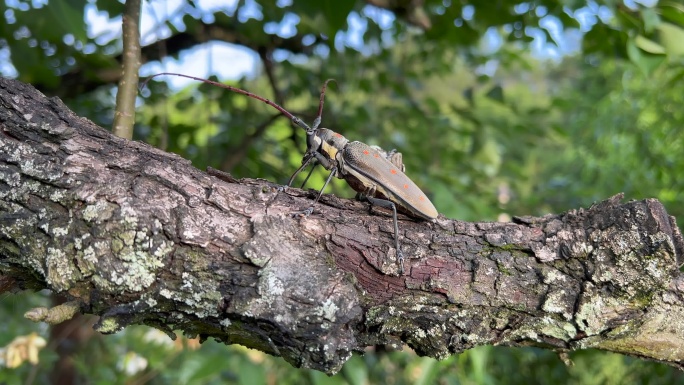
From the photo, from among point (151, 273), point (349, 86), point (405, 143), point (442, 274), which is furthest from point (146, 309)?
point (405, 143)

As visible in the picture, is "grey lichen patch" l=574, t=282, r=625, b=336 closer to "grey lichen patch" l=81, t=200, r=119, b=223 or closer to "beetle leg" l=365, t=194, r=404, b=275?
"beetle leg" l=365, t=194, r=404, b=275

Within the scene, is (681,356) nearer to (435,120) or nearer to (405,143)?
(435,120)

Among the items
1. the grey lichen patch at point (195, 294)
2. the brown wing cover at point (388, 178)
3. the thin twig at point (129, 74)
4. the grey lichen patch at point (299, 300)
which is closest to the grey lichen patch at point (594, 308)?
the brown wing cover at point (388, 178)

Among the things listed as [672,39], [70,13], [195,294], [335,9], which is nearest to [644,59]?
[672,39]

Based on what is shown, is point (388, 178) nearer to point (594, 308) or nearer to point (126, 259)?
point (594, 308)

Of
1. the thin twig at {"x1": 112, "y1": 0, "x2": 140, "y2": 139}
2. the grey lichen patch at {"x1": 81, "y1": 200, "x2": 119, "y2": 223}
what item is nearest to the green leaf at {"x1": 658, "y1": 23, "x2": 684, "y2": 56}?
the thin twig at {"x1": 112, "y1": 0, "x2": 140, "y2": 139}

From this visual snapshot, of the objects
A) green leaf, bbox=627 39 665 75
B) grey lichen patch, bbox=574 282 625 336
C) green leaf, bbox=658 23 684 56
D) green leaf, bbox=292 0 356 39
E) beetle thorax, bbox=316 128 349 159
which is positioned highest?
green leaf, bbox=658 23 684 56
